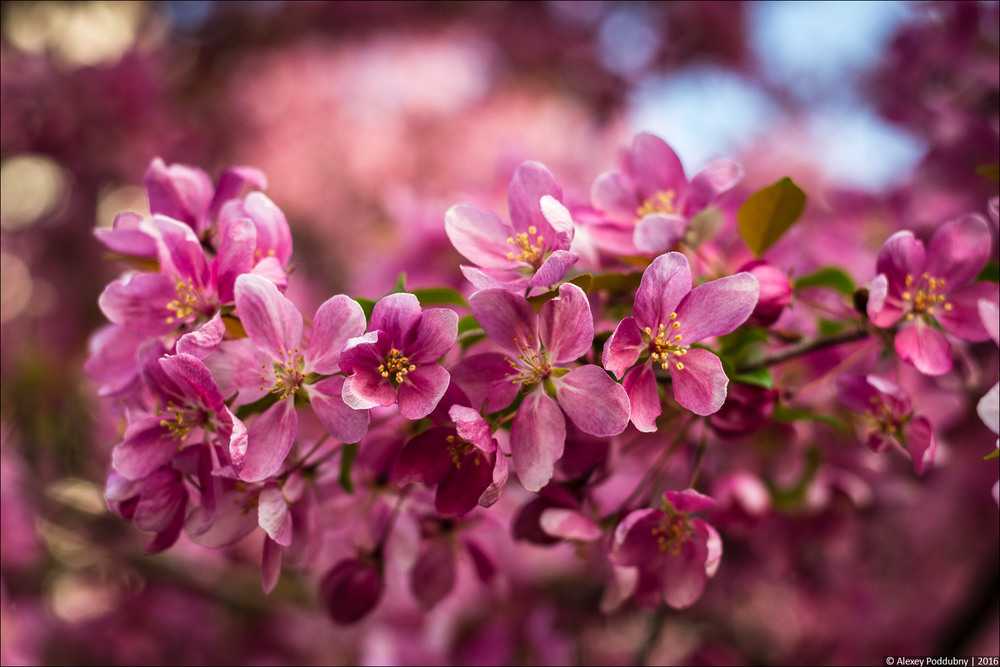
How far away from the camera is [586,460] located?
727 millimetres

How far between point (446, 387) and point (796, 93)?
4258 millimetres

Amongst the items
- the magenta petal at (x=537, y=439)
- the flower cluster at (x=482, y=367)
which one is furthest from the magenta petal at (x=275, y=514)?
the magenta petal at (x=537, y=439)

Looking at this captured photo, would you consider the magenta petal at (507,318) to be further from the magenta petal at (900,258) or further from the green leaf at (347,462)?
the magenta petal at (900,258)

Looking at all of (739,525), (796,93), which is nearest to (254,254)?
(739,525)

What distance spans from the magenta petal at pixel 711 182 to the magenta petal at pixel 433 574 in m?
0.49

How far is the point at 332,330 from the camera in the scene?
636 mm

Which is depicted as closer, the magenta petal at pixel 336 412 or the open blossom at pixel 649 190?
the magenta petal at pixel 336 412

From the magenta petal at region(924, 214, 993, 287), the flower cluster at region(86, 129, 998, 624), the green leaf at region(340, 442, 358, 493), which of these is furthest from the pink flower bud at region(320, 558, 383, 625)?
the magenta petal at region(924, 214, 993, 287)

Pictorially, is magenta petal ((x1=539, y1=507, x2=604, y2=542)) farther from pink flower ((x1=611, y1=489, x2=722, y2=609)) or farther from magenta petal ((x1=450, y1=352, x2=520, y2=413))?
magenta petal ((x1=450, y1=352, x2=520, y2=413))

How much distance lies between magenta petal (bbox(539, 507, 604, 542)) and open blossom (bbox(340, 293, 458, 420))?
206 millimetres

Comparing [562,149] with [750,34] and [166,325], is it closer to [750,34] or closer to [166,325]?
[750,34]

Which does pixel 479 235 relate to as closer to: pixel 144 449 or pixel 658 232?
pixel 658 232

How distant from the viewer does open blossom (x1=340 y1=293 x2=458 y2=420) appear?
0.61 metres

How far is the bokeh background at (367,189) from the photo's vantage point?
1401mm
